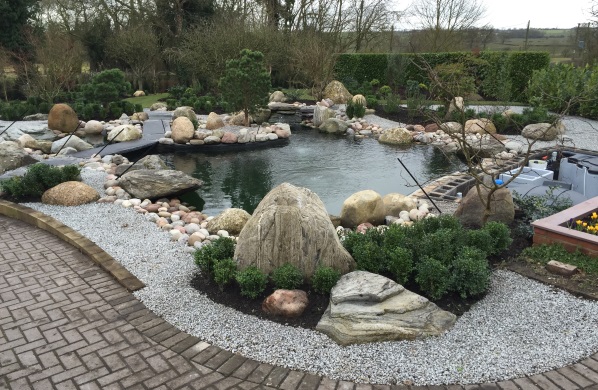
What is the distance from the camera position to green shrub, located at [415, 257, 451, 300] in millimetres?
4512

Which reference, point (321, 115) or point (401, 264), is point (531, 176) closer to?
point (401, 264)

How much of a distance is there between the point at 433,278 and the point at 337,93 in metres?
16.0

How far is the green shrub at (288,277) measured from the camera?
4.56m

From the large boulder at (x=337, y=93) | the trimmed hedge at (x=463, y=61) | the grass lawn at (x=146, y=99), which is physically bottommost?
the grass lawn at (x=146, y=99)

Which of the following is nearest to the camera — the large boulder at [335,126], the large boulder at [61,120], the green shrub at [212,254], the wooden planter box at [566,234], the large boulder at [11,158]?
the green shrub at [212,254]

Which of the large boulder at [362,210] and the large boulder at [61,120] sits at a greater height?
the large boulder at [61,120]

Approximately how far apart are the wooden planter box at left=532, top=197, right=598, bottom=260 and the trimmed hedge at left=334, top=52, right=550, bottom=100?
11.2 meters

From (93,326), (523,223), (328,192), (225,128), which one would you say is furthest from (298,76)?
(93,326)

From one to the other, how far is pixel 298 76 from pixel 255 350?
21564mm

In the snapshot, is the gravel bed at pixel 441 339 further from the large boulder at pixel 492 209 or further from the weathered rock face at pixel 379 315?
the large boulder at pixel 492 209

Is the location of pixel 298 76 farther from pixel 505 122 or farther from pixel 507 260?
pixel 507 260

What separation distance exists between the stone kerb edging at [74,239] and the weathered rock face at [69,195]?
402mm

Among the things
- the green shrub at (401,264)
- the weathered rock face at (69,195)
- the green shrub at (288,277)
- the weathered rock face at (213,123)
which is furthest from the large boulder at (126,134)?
the green shrub at (401,264)

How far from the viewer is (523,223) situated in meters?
6.34
